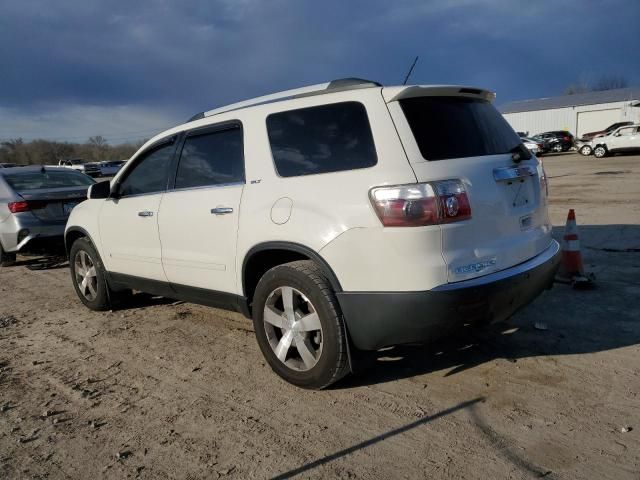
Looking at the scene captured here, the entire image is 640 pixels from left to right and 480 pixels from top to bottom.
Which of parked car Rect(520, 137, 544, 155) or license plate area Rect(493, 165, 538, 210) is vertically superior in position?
license plate area Rect(493, 165, 538, 210)

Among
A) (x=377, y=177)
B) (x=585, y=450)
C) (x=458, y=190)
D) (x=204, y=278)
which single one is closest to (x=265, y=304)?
(x=204, y=278)

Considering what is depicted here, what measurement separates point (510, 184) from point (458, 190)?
1.81ft

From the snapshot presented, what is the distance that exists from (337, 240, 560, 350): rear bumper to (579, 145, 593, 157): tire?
2934 cm

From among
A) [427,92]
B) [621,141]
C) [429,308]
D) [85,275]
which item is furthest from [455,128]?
[621,141]

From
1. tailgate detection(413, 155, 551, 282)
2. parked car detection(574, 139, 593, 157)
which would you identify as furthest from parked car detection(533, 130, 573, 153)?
tailgate detection(413, 155, 551, 282)

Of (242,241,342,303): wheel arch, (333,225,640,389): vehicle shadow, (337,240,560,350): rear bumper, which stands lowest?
(333,225,640,389): vehicle shadow

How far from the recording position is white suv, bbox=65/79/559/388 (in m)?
2.82

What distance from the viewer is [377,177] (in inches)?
113

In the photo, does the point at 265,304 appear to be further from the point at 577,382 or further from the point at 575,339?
the point at 575,339

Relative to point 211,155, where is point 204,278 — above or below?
below

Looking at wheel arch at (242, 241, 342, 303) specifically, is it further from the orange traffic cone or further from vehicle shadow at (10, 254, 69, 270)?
vehicle shadow at (10, 254, 69, 270)

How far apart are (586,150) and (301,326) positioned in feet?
99.6

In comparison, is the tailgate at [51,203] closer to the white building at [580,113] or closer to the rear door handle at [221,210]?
the rear door handle at [221,210]

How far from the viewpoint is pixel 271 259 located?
3.59 metres
